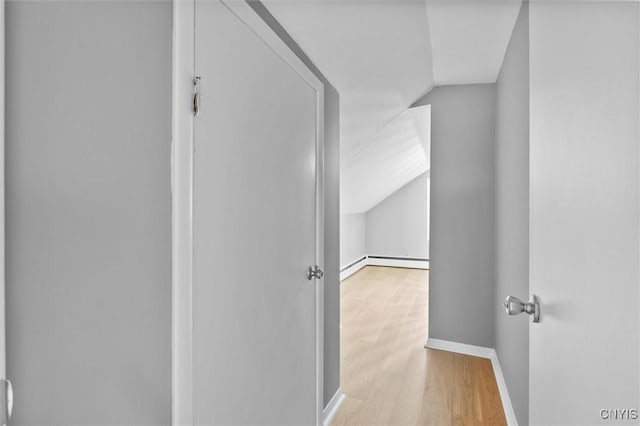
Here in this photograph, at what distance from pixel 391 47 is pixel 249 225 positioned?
1384 mm

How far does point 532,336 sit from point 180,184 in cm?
98

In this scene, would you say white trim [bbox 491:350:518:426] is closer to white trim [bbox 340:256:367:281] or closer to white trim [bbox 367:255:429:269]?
white trim [bbox 340:256:367:281]

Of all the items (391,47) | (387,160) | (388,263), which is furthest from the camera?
(388,263)

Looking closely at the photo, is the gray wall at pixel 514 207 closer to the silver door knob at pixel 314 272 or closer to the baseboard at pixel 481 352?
the baseboard at pixel 481 352

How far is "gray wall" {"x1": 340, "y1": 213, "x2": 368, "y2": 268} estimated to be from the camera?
21.5ft

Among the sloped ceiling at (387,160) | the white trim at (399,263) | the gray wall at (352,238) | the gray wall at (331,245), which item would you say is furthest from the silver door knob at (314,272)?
the white trim at (399,263)

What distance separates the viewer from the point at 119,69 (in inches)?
33.4

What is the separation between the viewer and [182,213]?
99 cm

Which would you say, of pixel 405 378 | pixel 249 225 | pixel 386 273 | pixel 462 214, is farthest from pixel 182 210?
pixel 386 273

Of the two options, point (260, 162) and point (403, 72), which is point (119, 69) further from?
point (403, 72)

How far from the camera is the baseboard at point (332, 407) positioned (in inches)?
84.9

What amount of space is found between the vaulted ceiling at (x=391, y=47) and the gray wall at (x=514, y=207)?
189 millimetres

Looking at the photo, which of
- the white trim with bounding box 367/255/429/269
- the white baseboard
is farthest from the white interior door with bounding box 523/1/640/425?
the white trim with bounding box 367/255/429/269

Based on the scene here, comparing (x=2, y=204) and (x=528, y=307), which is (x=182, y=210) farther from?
(x=528, y=307)
